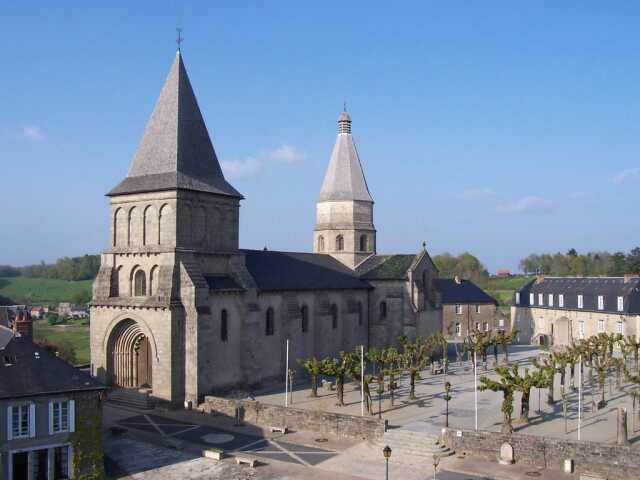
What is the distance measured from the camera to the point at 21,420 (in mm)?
24469

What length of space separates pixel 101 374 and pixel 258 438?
14338mm

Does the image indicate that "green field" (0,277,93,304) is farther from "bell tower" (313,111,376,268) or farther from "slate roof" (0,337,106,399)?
"slate roof" (0,337,106,399)

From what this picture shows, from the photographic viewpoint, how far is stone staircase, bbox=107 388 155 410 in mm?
38094

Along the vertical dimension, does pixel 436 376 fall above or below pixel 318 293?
below

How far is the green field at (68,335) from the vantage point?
7499 cm

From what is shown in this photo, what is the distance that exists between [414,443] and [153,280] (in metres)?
19.0

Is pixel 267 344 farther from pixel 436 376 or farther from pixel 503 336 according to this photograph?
pixel 503 336

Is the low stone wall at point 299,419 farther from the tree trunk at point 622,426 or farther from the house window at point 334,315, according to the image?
the house window at point 334,315

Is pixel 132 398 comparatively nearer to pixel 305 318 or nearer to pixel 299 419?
pixel 299 419

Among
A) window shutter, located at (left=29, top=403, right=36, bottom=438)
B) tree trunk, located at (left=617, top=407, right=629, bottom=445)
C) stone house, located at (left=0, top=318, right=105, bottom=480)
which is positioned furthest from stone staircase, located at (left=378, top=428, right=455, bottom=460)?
window shutter, located at (left=29, top=403, right=36, bottom=438)

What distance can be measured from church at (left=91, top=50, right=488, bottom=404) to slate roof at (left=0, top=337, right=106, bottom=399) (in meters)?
11.6

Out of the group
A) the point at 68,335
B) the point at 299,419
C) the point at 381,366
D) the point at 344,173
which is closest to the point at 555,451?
the point at 299,419

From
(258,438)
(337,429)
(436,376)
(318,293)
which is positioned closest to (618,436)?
(337,429)

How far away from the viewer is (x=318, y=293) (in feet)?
164
